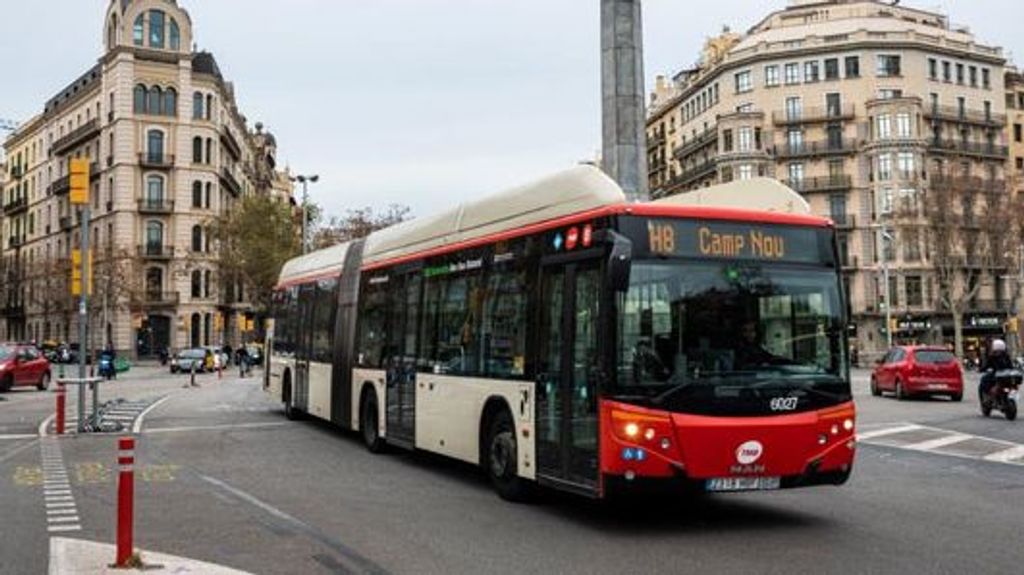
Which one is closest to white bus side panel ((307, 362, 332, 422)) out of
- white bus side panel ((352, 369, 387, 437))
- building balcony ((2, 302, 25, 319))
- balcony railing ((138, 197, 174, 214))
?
white bus side panel ((352, 369, 387, 437))

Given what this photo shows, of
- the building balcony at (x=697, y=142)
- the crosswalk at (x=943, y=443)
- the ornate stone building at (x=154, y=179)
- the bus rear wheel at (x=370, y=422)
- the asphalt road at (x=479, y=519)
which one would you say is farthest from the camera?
the building balcony at (x=697, y=142)

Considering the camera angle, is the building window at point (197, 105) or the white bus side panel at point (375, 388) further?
the building window at point (197, 105)

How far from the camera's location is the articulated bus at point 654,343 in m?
8.73

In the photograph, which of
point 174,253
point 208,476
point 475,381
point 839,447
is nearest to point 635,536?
point 839,447

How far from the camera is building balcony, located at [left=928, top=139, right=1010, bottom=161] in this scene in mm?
81256

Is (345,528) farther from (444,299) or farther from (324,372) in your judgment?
(324,372)

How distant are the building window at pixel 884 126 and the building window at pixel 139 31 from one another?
55725 mm

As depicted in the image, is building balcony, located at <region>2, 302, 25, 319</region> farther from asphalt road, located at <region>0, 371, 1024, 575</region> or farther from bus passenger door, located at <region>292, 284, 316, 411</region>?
asphalt road, located at <region>0, 371, 1024, 575</region>

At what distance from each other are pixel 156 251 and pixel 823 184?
51.6m

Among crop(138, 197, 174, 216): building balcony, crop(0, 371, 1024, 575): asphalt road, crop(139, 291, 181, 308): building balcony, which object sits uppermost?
crop(138, 197, 174, 216): building balcony

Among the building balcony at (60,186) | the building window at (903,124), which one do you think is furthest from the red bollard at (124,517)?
the building balcony at (60,186)

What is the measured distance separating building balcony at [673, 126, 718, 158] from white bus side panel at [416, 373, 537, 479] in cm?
7653

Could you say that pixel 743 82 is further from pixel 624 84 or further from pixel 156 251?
pixel 624 84

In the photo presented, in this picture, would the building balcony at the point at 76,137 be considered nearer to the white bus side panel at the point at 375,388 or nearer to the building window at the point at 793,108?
the building window at the point at 793,108
